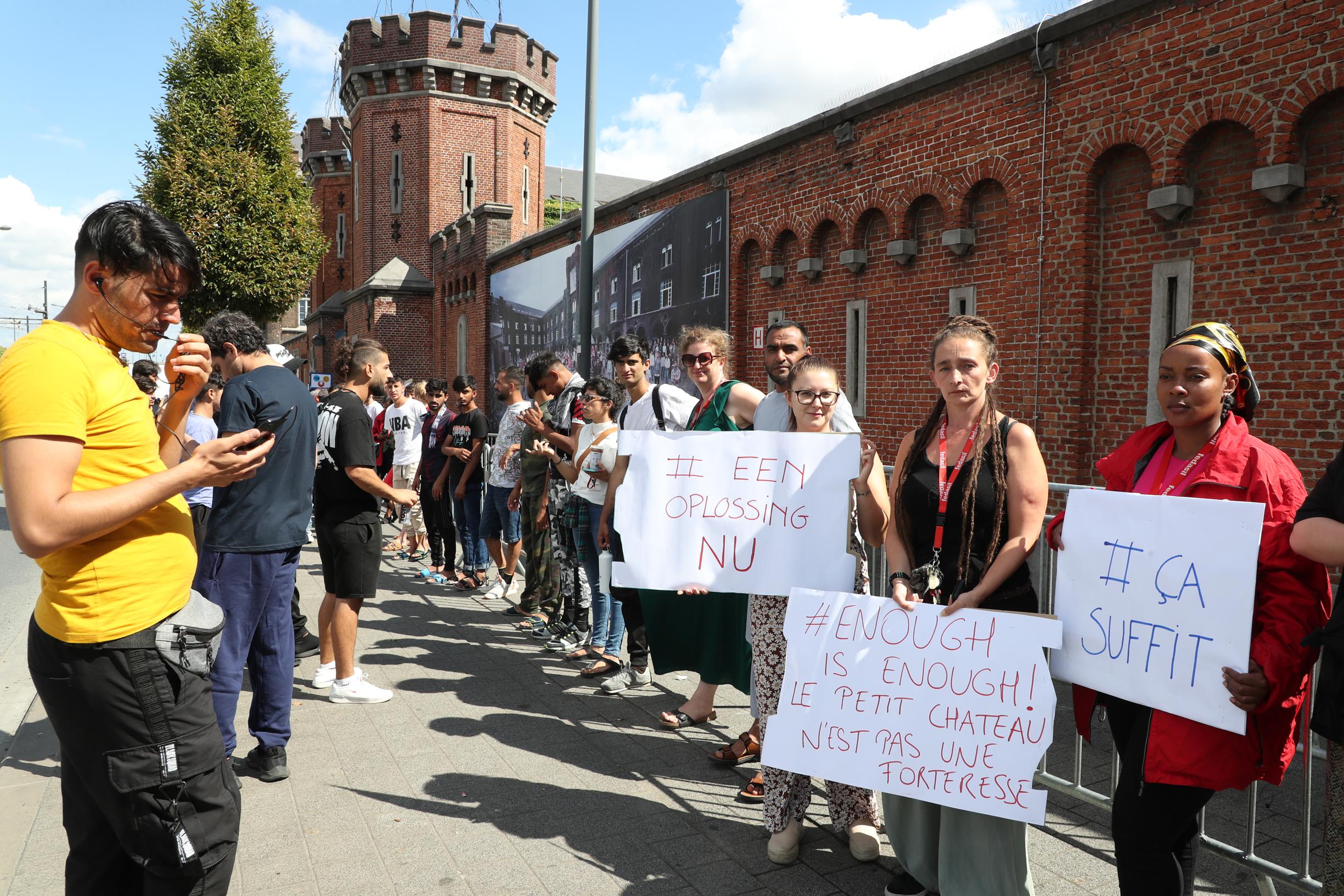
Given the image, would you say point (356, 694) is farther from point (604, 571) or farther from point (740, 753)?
point (740, 753)

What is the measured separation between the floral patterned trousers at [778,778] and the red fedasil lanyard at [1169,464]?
1364 millimetres

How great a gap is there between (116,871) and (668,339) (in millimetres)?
13576

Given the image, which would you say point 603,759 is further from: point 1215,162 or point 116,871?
point 1215,162

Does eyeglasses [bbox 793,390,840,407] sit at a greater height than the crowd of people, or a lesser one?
greater

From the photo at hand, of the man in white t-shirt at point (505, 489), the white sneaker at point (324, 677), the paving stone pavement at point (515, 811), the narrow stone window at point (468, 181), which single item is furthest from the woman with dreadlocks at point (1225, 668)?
the narrow stone window at point (468, 181)

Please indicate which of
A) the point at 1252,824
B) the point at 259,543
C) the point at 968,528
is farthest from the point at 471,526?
the point at 1252,824

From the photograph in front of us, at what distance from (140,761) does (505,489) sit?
19.3ft

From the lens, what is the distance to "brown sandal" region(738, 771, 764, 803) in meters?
3.99

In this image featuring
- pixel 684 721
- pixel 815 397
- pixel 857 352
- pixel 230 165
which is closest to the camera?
pixel 815 397

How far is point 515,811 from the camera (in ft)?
12.8

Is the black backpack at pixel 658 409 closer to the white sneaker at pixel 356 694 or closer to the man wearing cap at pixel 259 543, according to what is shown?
the man wearing cap at pixel 259 543

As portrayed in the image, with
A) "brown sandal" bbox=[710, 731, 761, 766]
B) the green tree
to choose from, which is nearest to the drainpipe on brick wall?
"brown sandal" bbox=[710, 731, 761, 766]

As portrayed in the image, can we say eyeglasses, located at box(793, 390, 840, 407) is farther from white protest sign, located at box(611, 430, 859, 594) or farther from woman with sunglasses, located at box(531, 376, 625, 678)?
woman with sunglasses, located at box(531, 376, 625, 678)

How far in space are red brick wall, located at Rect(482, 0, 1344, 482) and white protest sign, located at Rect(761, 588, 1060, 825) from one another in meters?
5.57
